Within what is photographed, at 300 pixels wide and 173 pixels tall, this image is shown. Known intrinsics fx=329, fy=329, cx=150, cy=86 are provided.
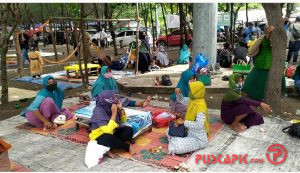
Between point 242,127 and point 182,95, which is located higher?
point 182,95

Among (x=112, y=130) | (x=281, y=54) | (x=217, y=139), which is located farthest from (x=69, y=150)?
(x=281, y=54)

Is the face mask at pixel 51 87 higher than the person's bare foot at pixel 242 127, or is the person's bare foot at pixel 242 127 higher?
the face mask at pixel 51 87

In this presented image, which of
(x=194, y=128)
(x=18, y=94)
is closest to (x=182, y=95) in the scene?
(x=194, y=128)

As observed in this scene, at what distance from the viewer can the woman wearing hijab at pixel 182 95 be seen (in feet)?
19.5

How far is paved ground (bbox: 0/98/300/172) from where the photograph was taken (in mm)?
4500

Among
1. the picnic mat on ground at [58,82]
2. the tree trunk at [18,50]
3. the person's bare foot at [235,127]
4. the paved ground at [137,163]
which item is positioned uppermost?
the tree trunk at [18,50]

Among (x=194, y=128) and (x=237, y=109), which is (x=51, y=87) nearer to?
(x=194, y=128)

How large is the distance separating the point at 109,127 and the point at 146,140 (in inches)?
33.5

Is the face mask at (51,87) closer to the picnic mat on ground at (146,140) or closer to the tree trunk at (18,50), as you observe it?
the picnic mat on ground at (146,140)

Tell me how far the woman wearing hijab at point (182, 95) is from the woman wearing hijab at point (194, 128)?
0.89 meters

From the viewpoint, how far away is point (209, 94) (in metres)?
8.25

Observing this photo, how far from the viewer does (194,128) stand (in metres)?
4.84

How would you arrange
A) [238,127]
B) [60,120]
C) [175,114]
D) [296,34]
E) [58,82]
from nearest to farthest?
[238,127] → [175,114] → [60,120] → [58,82] → [296,34]

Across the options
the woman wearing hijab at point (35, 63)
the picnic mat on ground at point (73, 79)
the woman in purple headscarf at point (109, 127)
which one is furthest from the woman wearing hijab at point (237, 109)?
the woman wearing hijab at point (35, 63)
